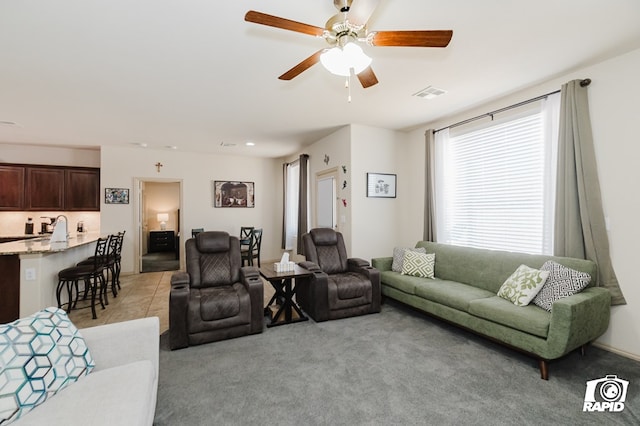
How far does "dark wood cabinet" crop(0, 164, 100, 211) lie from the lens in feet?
18.4

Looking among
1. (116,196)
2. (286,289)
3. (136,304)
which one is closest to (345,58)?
(286,289)

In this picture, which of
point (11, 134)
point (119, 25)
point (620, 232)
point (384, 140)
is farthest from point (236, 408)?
point (11, 134)

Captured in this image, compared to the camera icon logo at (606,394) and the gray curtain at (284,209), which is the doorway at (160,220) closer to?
the gray curtain at (284,209)

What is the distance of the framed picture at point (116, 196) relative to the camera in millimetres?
5973

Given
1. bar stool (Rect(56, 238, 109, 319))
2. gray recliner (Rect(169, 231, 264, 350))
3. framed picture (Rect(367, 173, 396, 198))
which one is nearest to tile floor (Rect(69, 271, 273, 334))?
bar stool (Rect(56, 238, 109, 319))

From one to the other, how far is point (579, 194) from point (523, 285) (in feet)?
3.47

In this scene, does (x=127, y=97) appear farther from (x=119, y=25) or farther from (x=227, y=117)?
(x=119, y=25)

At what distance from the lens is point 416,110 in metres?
3.96

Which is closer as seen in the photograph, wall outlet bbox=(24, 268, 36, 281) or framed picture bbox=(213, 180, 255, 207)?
wall outlet bbox=(24, 268, 36, 281)

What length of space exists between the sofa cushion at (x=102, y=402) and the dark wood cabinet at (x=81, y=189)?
596cm

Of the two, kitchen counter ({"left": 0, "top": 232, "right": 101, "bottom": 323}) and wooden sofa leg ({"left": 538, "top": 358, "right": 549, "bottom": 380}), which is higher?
kitchen counter ({"left": 0, "top": 232, "right": 101, "bottom": 323})

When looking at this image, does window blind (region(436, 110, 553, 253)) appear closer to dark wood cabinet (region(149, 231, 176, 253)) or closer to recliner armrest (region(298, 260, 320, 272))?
recliner armrest (region(298, 260, 320, 272))

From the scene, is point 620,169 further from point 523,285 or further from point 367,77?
point 367,77

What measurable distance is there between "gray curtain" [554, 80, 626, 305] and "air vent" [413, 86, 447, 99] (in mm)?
1172
